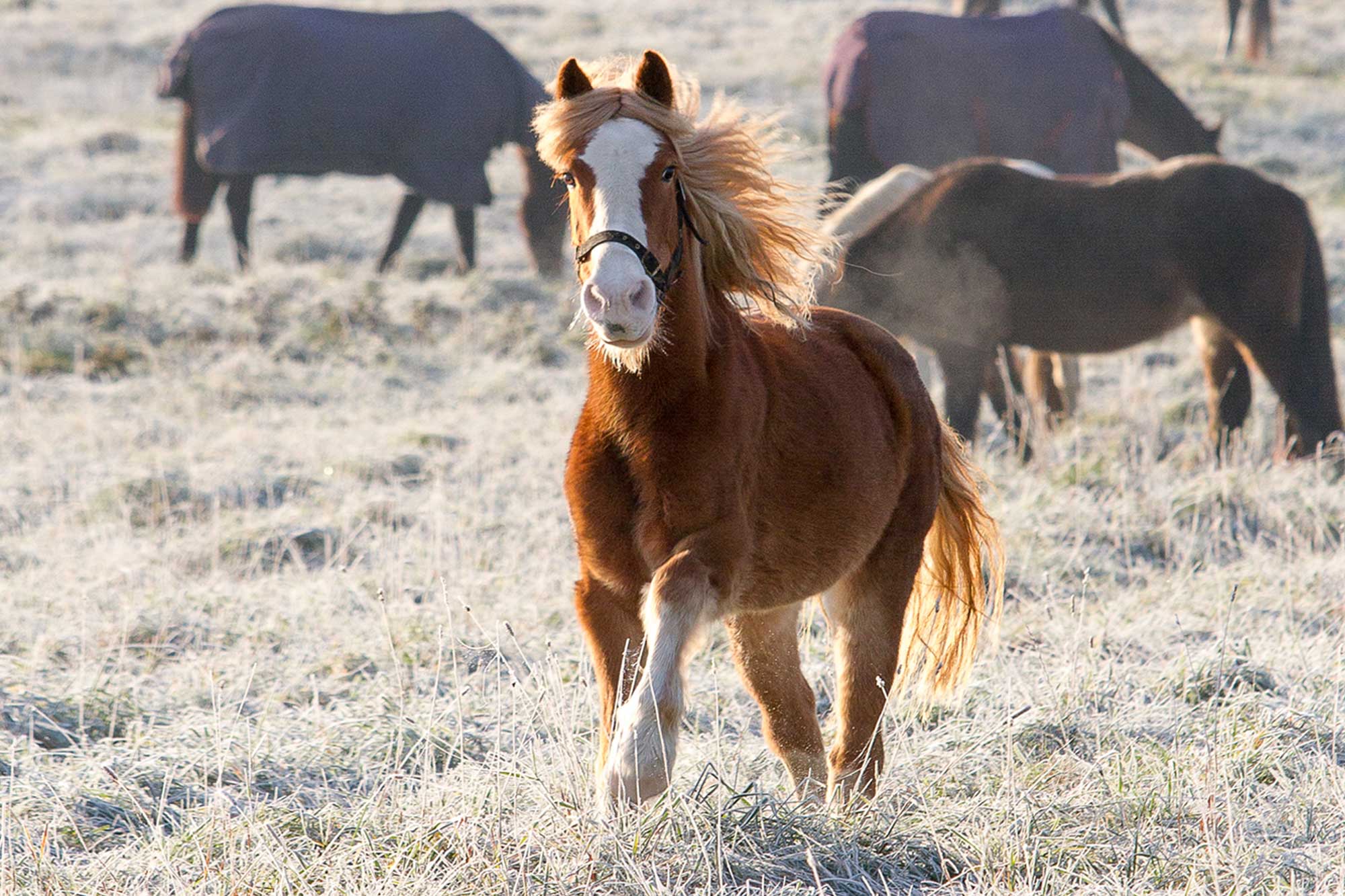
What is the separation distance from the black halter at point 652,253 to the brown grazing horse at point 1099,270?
387cm

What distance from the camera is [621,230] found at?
2.38 metres

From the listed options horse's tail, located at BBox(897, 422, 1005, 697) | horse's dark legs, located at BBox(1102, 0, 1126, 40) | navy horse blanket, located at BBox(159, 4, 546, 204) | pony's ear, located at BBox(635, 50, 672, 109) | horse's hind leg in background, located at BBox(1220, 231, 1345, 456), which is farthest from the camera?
horse's dark legs, located at BBox(1102, 0, 1126, 40)

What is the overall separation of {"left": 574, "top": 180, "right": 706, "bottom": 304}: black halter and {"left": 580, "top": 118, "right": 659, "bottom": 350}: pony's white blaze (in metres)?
0.02

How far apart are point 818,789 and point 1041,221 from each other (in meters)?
4.28

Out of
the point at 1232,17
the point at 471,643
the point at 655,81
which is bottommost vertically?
the point at 471,643

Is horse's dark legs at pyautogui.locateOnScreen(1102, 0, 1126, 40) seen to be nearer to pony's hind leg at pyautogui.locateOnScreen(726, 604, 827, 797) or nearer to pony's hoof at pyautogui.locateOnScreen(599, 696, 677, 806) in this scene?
pony's hind leg at pyautogui.locateOnScreen(726, 604, 827, 797)

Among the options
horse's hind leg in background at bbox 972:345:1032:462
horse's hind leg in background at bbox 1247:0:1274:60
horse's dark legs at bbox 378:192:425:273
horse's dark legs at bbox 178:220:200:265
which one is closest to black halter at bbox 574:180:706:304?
horse's hind leg in background at bbox 972:345:1032:462

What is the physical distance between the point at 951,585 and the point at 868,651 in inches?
23.0

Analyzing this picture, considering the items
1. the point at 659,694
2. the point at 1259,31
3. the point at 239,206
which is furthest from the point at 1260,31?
the point at 659,694

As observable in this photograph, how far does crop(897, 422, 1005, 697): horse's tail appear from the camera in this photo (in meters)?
3.46

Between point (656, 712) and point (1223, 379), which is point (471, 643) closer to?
point (656, 712)

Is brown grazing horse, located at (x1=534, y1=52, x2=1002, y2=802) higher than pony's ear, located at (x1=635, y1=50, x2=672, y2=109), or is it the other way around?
pony's ear, located at (x1=635, y1=50, x2=672, y2=109)

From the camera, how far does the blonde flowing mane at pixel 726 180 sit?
252 centimetres

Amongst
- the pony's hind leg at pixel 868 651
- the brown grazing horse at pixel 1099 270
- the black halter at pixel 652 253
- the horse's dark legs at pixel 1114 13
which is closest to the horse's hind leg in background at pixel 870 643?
the pony's hind leg at pixel 868 651
